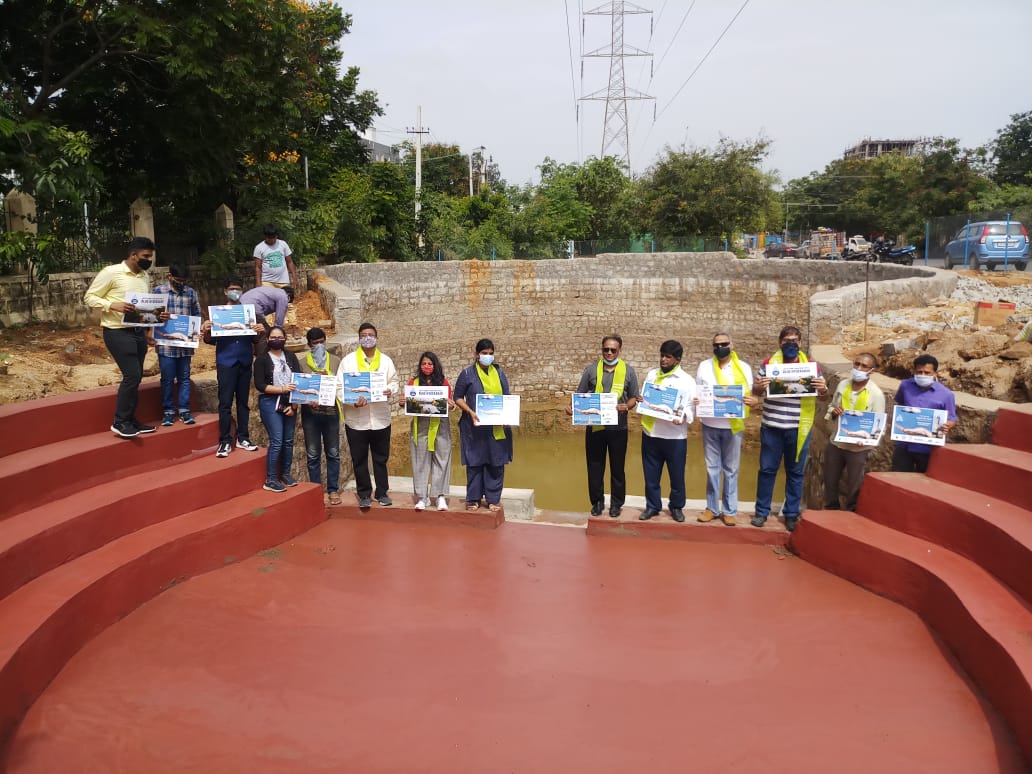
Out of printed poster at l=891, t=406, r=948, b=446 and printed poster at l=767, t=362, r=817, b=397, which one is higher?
printed poster at l=767, t=362, r=817, b=397

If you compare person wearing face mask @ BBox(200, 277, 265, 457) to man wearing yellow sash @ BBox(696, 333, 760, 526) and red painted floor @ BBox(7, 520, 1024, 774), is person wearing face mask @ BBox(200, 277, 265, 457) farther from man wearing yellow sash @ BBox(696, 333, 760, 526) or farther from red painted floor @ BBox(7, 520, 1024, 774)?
man wearing yellow sash @ BBox(696, 333, 760, 526)

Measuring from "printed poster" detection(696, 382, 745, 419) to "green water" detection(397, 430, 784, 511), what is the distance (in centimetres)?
530

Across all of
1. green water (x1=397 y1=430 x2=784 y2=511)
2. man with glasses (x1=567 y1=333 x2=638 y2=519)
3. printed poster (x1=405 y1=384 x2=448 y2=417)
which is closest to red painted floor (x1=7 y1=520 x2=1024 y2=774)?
man with glasses (x1=567 y1=333 x2=638 y2=519)

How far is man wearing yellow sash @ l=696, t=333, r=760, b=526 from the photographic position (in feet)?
19.3

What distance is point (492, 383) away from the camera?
6.14m

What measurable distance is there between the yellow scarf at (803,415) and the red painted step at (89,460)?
4924 mm

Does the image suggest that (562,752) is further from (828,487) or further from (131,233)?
(131,233)

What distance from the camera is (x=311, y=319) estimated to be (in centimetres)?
1266

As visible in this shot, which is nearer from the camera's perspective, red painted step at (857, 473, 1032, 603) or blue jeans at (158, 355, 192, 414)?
red painted step at (857, 473, 1032, 603)

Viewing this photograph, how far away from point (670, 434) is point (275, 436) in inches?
131

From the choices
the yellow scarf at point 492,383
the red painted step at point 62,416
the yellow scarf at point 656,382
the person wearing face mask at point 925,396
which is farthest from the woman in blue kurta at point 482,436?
the person wearing face mask at point 925,396

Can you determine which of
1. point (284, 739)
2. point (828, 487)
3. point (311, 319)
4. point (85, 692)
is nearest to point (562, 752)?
point (284, 739)

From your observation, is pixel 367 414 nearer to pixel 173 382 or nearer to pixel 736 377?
pixel 173 382

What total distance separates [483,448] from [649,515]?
1.55 meters
